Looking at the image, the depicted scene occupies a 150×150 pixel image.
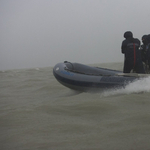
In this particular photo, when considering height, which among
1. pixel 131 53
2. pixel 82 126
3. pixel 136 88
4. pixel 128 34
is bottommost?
pixel 82 126

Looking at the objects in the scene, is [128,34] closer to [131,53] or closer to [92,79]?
[131,53]

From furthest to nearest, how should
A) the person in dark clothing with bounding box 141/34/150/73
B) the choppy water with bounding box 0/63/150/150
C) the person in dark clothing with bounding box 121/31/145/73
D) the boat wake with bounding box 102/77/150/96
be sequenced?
the person in dark clothing with bounding box 141/34/150/73 < the person in dark clothing with bounding box 121/31/145/73 < the boat wake with bounding box 102/77/150/96 < the choppy water with bounding box 0/63/150/150

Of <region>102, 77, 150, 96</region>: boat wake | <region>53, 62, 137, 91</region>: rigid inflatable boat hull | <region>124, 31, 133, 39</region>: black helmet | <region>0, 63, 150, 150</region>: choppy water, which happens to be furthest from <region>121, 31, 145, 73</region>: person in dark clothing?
<region>0, 63, 150, 150</region>: choppy water

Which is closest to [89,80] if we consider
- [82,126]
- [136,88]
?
[136,88]

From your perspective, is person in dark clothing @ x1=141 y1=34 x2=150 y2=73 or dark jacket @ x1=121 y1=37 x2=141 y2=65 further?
person in dark clothing @ x1=141 y1=34 x2=150 y2=73

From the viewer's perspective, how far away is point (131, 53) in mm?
4723

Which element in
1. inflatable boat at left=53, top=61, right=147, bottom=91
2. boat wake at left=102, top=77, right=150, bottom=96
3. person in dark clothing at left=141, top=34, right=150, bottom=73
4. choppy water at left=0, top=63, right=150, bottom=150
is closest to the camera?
choppy water at left=0, top=63, right=150, bottom=150

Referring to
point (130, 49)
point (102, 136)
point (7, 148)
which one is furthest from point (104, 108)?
point (130, 49)

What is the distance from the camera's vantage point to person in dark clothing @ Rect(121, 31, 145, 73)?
472 centimetres

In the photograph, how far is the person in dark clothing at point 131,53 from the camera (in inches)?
186

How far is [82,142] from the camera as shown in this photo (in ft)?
6.23

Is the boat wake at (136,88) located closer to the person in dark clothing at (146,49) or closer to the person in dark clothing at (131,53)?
the person in dark clothing at (131,53)

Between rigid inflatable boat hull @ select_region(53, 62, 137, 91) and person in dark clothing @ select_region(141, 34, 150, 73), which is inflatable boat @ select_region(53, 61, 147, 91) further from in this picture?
person in dark clothing @ select_region(141, 34, 150, 73)

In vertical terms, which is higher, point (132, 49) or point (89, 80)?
point (132, 49)
